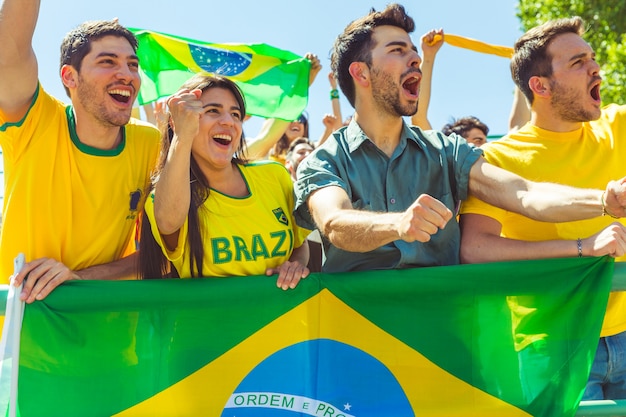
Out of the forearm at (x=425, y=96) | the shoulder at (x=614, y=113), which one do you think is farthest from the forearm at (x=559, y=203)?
the forearm at (x=425, y=96)

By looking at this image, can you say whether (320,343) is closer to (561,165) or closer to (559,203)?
(559,203)

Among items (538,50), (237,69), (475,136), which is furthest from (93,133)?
(237,69)

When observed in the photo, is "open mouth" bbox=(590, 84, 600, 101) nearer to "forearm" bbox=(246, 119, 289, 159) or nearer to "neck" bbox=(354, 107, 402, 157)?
"neck" bbox=(354, 107, 402, 157)

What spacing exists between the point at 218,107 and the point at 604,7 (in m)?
13.6

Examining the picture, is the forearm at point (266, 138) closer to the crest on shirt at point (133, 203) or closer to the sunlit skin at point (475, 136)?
the sunlit skin at point (475, 136)

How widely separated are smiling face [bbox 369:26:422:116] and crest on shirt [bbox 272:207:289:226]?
68cm

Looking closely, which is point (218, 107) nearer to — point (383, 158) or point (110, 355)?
point (383, 158)

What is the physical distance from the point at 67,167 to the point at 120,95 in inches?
17.9

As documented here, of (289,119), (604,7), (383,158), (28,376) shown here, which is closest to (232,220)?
(383,158)

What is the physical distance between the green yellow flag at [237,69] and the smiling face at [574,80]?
340 centimetres

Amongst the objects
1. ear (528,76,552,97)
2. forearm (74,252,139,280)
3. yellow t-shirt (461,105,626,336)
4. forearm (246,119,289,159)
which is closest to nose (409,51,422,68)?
yellow t-shirt (461,105,626,336)

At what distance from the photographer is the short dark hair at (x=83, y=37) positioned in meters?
3.61

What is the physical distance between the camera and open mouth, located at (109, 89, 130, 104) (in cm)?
355

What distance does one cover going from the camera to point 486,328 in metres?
2.96
